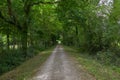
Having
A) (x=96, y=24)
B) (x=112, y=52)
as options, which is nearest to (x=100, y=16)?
(x=96, y=24)

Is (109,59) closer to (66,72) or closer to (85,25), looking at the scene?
(66,72)

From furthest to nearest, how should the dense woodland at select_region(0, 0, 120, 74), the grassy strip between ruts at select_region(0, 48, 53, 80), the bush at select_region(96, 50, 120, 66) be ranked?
the dense woodland at select_region(0, 0, 120, 74) → the bush at select_region(96, 50, 120, 66) → the grassy strip between ruts at select_region(0, 48, 53, 80)

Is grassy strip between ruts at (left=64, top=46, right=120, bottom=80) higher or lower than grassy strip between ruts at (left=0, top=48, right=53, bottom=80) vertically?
higher

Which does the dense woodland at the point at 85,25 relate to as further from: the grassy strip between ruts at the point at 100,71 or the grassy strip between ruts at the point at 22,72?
the grassy strip between ruts at the point at 100,71

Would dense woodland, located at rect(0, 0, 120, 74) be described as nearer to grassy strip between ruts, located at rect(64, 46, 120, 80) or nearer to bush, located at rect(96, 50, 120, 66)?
bush, located at rect(96, 50, 120, 66)

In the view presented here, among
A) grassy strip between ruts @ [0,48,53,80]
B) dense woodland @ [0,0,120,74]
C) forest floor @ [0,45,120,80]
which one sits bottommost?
grassy strip between ruts @ [0,48,53,80]

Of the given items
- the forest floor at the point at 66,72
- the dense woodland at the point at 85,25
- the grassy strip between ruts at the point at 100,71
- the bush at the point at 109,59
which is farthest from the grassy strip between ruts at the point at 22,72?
the bush at the point at 109,59

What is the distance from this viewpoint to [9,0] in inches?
887

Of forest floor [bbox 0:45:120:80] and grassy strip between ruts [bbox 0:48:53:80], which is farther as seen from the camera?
grassy strip between ruts [bbox 0:48:53:80]

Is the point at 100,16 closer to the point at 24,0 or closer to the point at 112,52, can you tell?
the point at 112,52

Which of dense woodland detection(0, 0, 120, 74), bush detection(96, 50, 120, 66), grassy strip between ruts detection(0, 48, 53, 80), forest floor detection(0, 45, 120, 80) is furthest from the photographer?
dense woodland detection(0, 0, 120, 74)

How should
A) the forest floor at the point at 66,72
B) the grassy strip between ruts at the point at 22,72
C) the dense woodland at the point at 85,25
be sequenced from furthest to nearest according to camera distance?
1. the dense woodland at the point at 85,25
2. the grassy strip between ruts at the point at 22,72
3. the forest floor at the point at 66,72

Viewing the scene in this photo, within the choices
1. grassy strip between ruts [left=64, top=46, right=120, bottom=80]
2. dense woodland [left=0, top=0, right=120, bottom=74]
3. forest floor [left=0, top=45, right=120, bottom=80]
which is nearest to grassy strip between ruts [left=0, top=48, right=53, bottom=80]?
forest floor [left=0, top=45, right=120, bottom=80]

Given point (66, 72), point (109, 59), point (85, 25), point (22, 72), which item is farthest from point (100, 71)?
point (85, 25)
